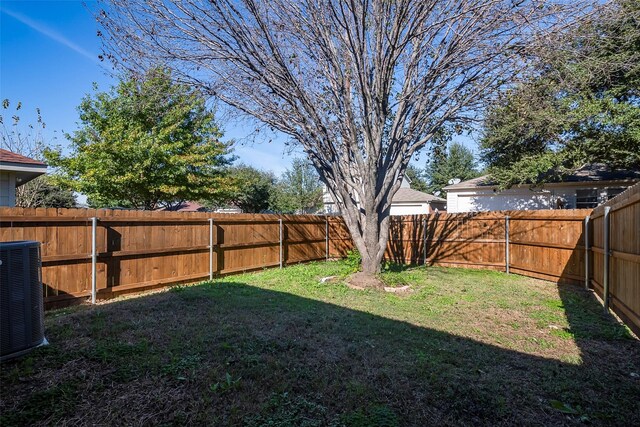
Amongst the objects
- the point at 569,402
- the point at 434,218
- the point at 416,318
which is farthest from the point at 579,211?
the point at 569,402

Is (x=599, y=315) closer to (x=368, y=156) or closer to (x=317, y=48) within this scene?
(x=368, y=156)

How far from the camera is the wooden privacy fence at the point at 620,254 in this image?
4.21 m

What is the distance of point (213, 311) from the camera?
17.3 feet

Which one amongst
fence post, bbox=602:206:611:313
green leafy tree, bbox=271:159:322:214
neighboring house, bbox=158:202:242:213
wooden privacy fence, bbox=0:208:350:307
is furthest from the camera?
neighboring house, bbox=158:202:242:213

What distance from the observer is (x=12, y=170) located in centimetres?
866

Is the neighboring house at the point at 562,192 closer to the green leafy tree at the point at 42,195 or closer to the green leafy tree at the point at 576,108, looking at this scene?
the green leafy tree at the point at 576,108

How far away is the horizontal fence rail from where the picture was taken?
5.47 metres

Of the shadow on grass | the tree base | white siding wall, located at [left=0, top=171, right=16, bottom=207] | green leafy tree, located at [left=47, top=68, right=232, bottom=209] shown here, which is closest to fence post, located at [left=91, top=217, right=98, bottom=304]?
the shadow on grass

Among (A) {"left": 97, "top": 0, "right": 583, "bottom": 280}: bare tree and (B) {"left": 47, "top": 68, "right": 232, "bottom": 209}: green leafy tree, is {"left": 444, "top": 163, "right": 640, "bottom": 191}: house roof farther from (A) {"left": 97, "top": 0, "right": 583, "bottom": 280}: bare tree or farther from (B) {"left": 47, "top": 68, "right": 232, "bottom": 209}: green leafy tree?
(B) {"left": 47, "top": 68, "right": 232, "bottom": 209}: green leafy tree

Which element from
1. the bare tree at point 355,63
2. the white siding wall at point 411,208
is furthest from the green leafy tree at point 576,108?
the white siding wall at point 411,208

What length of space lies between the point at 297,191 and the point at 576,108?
19978mm

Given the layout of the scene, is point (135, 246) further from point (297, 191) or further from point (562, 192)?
point (297, 191)

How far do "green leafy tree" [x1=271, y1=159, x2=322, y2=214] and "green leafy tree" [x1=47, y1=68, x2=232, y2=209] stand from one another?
35.0 ft

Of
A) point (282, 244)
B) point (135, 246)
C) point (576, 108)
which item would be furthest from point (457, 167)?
point (135, 246)
